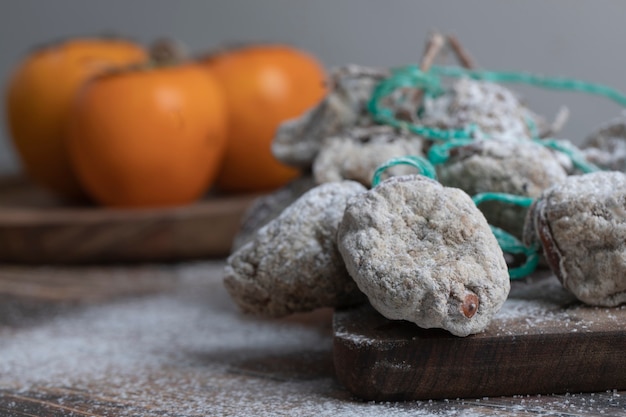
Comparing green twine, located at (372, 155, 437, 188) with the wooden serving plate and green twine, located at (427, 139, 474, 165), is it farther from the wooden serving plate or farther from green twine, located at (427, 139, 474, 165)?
the wooden serving plate

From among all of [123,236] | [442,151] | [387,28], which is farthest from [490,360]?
[387,28]

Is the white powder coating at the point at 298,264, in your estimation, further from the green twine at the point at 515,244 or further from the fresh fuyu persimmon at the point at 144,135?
the fresh fuyu persimmon at the point at 144,135

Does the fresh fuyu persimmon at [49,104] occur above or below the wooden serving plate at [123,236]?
above

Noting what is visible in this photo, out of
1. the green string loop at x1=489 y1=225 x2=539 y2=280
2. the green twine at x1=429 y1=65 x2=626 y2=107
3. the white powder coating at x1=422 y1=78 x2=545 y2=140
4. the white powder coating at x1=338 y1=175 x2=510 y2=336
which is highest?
the green twine at x1=429 y1=65 x2=626 y2=107

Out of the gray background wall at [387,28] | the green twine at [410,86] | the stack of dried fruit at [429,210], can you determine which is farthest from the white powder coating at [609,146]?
the gray background wall at [387,28]

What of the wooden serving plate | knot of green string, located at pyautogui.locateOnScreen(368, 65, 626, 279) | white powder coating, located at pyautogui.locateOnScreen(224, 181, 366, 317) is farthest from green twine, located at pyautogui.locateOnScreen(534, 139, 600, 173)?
the wooden serving plate

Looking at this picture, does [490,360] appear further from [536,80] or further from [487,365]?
[536,80]
